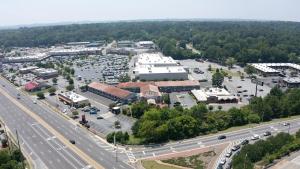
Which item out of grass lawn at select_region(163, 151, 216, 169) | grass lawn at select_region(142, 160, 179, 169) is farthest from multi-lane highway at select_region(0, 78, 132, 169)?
grass lawn at select_region(163, 151, 216, 169)

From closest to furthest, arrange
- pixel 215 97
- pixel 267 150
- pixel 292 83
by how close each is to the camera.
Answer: pixel 267 150 → pixel 215 97 → pixel 292 83

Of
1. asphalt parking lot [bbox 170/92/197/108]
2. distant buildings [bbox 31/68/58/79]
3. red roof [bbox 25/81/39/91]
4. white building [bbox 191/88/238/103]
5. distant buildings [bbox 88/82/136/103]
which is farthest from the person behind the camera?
distant buildings [bbox 31/68/58/79]

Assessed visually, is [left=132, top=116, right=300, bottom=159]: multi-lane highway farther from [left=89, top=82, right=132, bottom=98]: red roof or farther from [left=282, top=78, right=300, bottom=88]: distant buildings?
[left=282, top=78, right=300, bottom=88]: distant buildings

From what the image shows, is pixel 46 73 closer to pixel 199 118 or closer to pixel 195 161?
pixel 199 118

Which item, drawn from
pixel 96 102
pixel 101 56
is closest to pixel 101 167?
pixel 96 102

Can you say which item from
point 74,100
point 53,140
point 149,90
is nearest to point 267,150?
point 53,140
